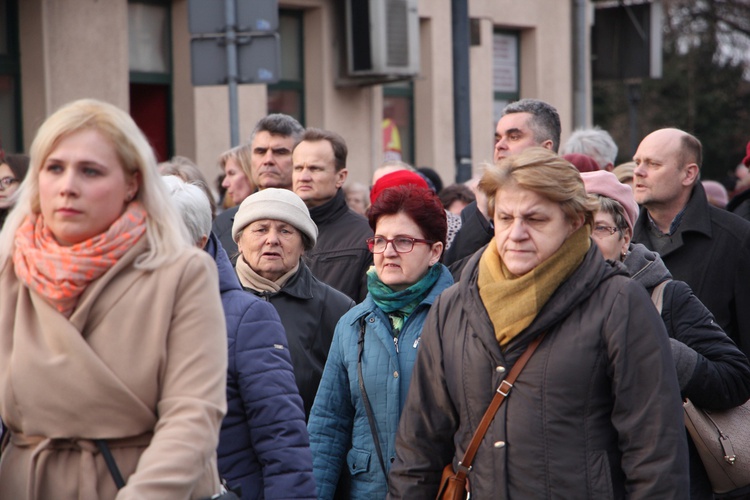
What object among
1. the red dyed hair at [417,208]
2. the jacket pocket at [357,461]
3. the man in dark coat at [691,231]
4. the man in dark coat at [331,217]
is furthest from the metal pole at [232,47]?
the jacket pocket at [357,461]

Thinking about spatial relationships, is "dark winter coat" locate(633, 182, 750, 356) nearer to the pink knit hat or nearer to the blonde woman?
the pink knit hat

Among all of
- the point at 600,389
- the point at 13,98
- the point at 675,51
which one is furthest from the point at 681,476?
the point at 675,51

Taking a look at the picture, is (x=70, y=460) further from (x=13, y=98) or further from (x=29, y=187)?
(x=13, y=98)

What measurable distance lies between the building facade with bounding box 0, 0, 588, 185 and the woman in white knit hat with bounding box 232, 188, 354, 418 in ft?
11.9

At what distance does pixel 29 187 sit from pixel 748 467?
10.0ft

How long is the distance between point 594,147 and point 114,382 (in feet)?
19.4

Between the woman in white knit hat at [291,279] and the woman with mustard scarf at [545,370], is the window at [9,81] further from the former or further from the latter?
the woman with mustard scarf at [545,370]

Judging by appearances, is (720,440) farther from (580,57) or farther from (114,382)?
(580,57)

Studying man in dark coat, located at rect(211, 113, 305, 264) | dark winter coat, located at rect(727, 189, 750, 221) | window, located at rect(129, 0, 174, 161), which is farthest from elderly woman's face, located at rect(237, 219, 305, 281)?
window, located at rect(129, 0, 174, 161)

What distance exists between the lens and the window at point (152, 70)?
1320 cm

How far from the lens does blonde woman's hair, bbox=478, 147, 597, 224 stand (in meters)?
4.13

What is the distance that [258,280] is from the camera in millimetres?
5531

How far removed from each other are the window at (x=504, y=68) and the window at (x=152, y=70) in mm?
6649

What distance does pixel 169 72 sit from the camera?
44.8 feet
